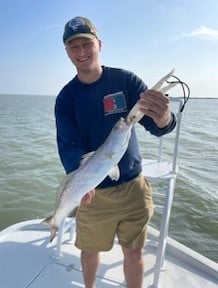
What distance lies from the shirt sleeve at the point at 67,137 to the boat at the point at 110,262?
3.07ft

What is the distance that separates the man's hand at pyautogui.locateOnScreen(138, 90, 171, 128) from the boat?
1.00m

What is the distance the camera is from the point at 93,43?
8.45 feet

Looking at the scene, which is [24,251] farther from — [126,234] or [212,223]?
[212,223]

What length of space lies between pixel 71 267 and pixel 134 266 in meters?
0.93

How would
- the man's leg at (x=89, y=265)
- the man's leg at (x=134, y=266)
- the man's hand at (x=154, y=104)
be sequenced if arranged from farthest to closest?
1. the man's leg at (x=89, y=265)
2. the man's leg at (x=134, y=266)
3. the man's hand at (x=154, y=104)

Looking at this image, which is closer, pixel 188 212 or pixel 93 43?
pixel 93 43

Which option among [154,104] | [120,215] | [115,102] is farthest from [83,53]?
[120,215]

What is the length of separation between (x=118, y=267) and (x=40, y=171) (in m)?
7.47

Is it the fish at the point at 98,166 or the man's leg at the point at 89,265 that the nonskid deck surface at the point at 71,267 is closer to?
the man's leg at the point at 89,265

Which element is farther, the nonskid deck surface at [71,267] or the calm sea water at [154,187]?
the calm sea water at [154,187]

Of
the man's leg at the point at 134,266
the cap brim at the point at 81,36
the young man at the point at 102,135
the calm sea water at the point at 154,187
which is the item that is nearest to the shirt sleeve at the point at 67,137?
the young man at the point at 102,135

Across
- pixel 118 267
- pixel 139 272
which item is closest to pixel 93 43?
pixel 139 272

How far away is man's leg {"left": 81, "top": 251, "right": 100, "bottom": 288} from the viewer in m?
2.85

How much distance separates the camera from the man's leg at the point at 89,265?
2850mm
